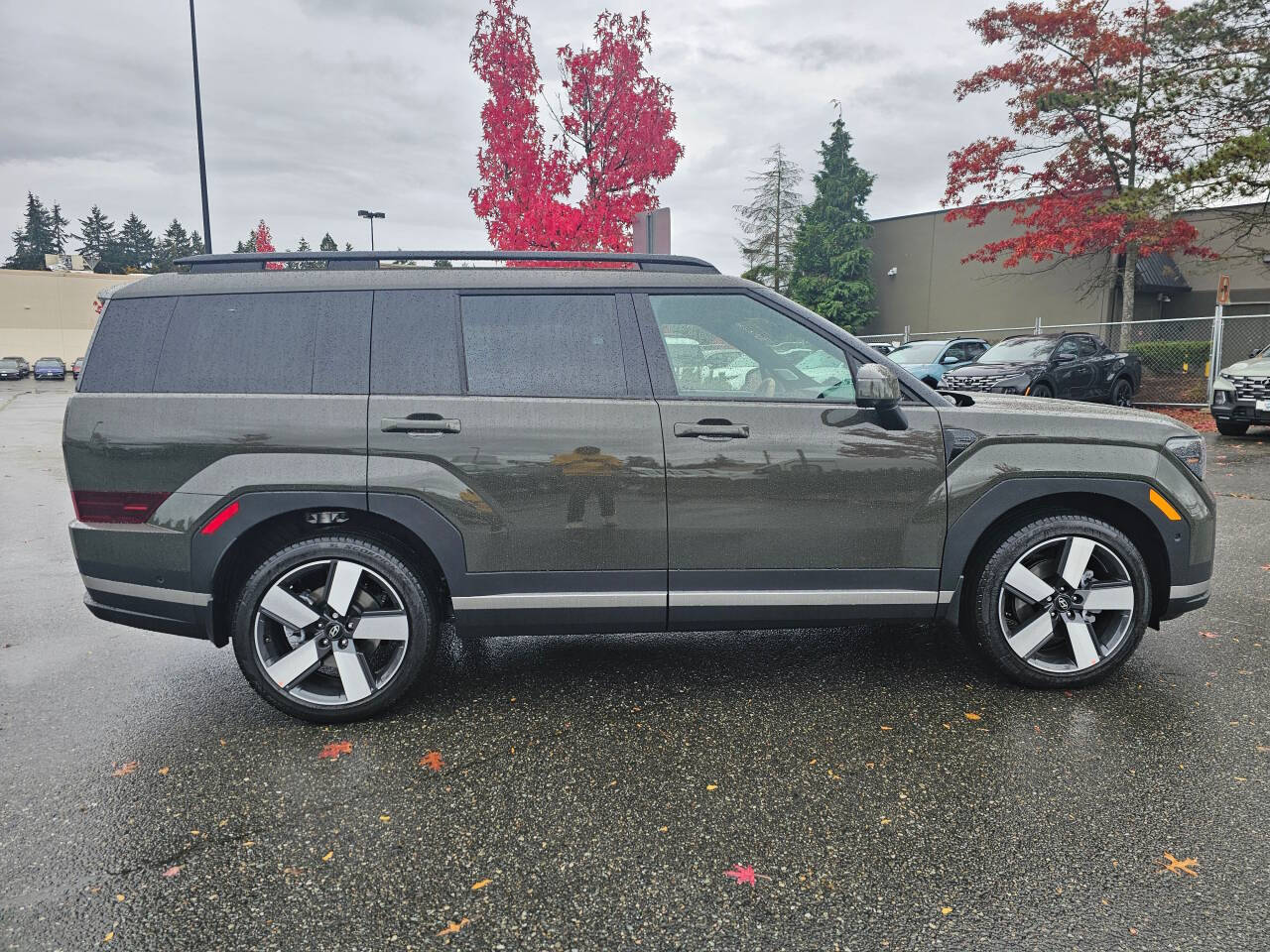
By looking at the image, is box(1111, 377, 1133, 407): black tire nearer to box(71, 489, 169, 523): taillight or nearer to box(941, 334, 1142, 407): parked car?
box(941, 334, 1142, 407): parked car

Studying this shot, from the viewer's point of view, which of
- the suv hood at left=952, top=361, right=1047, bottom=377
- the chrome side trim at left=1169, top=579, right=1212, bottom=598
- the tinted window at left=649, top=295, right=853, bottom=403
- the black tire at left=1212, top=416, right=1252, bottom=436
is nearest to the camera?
the tinted window at left=649, top=295, right=853, bottom=403

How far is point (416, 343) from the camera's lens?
3.52 meters

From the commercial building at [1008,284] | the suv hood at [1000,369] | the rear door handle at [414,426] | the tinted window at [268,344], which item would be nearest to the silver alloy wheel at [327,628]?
the rear door handle at [414,426]

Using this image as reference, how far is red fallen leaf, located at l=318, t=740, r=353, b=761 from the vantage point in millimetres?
3232

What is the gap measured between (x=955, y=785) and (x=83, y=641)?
15.0ft

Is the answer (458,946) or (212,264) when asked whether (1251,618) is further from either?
(212,264)

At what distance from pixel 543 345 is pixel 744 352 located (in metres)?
0.89

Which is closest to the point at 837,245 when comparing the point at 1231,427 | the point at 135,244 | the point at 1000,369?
the point at 1000,369

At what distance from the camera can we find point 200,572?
3.39 m

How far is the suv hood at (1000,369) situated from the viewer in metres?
15.5

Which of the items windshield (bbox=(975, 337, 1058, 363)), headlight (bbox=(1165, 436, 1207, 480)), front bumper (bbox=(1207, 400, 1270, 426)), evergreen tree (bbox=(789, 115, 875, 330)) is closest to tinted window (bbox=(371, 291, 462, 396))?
headlight (bbox=(1165, 436, 1207, 480))

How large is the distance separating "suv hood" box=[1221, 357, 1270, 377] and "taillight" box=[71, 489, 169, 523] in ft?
47.7

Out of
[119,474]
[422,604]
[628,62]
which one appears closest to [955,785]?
[422,604]

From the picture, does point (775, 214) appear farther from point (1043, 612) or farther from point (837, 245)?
point (1043, 612)
